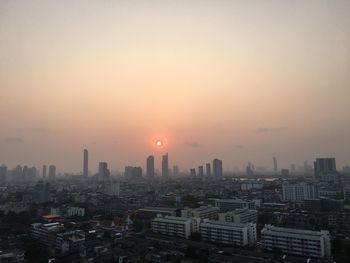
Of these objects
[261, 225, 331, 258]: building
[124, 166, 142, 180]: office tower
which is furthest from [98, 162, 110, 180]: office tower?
[261, 225, 331, 258]: building

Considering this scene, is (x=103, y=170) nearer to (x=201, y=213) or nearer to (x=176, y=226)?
(x=201, y=213)

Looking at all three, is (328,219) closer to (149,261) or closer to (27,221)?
(149,261)

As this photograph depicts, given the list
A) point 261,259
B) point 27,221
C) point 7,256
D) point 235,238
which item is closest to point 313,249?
point 261,259

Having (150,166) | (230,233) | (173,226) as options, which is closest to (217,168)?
(150,166)

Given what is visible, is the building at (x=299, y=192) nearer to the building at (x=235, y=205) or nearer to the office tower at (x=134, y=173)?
the building at (x=235, y=205)

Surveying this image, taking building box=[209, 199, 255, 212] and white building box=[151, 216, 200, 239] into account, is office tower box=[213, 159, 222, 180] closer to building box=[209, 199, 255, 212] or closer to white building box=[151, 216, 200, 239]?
building box=[209, 199, 255, 212]

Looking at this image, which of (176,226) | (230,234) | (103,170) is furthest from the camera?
(103,170)

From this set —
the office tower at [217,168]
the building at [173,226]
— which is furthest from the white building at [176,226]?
the office tower at [217,168]
